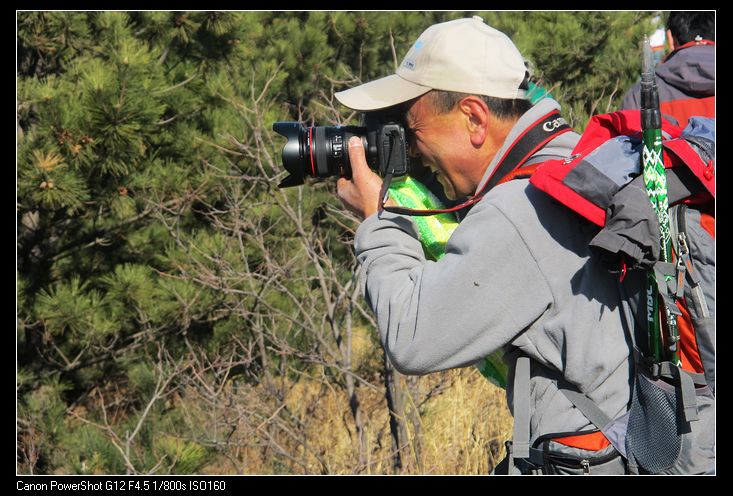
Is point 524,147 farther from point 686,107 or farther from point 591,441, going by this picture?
point 686,107

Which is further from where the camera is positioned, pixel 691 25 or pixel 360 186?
pixel 691 25

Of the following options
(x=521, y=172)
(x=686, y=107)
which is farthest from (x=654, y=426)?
(x=686, y=107)

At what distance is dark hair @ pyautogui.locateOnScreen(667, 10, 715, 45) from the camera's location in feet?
9.70

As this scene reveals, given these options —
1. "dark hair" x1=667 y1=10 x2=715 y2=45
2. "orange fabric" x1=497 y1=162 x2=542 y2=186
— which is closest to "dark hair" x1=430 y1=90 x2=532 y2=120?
"orange fabric" x1=497 y1=162 x2=542 y2=186

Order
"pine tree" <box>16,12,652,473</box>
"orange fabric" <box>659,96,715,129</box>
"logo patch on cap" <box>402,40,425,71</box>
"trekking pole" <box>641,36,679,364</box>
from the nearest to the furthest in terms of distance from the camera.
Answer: "trekking pole" <box>641,36,679,364</box>, "logo patch on cap" <box>402,40,425,71</box>, "orange fabric" <box>659,96,715,129</box>, "pine tree" <box>16,12,652,473</box>

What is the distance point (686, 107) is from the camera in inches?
115

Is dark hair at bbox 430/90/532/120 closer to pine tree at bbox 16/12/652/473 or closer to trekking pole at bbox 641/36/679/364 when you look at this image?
trekking pole at bbox 641/36/679/364

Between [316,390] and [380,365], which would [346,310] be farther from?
[316,390]

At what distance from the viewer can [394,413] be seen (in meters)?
3.57

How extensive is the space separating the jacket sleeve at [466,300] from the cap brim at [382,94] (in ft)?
1.08

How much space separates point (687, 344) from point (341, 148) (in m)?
0.78

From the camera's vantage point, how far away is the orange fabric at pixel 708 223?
51.0 inches

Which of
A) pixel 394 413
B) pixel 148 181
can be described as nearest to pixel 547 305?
pixel 394 413

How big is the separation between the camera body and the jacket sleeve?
31cm
